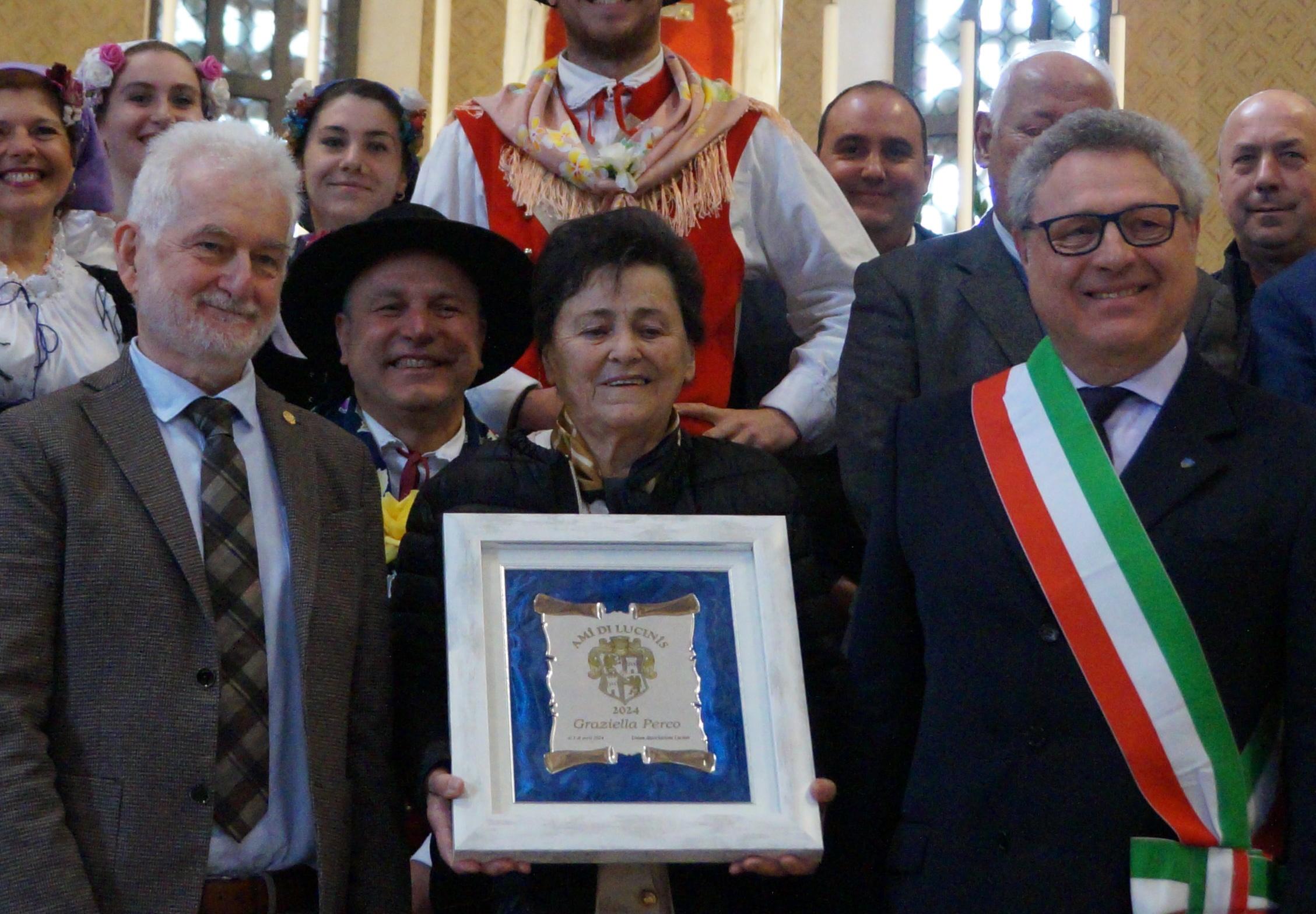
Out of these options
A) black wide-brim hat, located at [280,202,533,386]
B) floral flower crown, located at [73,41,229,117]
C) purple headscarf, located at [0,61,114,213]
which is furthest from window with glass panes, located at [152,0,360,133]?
black wide-brim hat, located at [280,202,533,386]

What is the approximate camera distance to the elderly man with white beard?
2184 millimetres

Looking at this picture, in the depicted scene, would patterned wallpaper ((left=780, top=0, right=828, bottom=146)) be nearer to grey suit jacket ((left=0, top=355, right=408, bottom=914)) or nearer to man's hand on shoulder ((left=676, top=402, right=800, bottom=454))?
man's hand on shoulder ((left=676, top=402, right=800, bottom=454))

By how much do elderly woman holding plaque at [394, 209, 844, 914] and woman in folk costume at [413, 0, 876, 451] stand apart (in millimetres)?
635

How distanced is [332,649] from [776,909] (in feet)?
2.47

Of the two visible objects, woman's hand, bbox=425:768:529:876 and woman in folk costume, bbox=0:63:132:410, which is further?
woman in folk costume, bbox=0:63:132:410

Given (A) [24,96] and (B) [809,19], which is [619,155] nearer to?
(A) [24,96]

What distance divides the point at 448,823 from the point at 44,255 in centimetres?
170

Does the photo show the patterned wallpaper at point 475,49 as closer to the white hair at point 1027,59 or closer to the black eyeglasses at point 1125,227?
the white hair at point 1027,59

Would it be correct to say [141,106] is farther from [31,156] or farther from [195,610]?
[195,610]

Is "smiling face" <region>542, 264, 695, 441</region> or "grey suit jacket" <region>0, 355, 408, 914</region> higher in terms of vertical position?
"smiling face" <region>542, 264, 695, 441</region>

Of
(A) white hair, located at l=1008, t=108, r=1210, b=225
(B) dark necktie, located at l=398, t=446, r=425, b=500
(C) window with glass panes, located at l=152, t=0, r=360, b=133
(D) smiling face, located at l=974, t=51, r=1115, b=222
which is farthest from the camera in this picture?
(C) window with glass panes, located at l=152, t=0, r=360, b=133

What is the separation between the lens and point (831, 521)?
3336 millimetres

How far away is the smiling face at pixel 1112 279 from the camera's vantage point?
232cm

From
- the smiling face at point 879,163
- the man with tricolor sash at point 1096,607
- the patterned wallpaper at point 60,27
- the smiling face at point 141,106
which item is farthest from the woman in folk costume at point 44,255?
the patterned wallpaper at point 60,27
